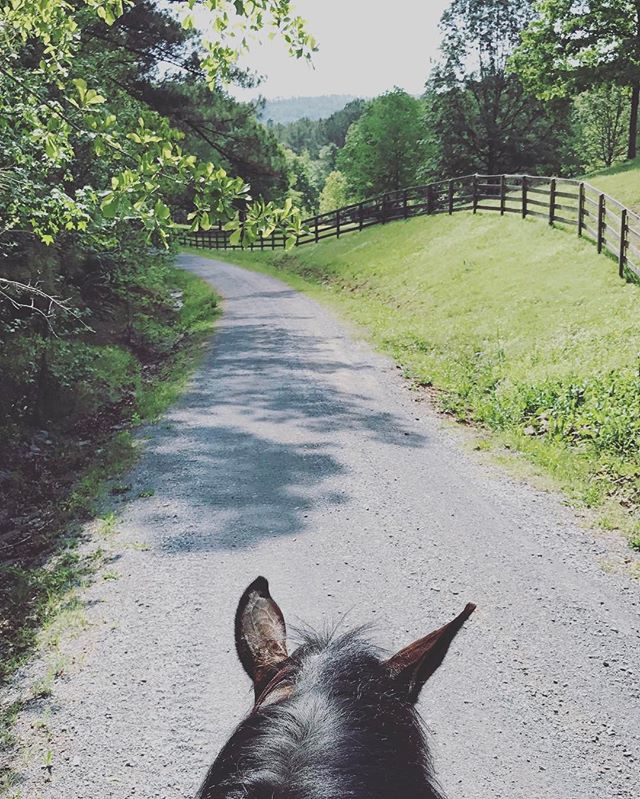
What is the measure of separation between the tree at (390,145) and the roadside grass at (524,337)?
23914mm

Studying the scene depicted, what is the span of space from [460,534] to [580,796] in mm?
2656

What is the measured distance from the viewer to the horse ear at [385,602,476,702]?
1453 mm

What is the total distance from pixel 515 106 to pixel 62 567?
39.5 meters

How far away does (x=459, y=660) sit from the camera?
3.95 m

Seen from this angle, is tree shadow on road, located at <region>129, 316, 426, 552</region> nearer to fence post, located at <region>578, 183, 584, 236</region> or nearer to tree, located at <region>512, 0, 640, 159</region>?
fence post, located at <region>578, 183, 584, 236</region>

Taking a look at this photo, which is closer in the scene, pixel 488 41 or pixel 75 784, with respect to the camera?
pixel 75 784

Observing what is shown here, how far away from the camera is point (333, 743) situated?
1.22 m

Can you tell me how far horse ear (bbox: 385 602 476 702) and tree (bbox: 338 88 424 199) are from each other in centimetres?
4514

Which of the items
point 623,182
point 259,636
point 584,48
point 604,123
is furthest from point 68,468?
point 604,123

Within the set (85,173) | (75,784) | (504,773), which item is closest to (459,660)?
(504,773)

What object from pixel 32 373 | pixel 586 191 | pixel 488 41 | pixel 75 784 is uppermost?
pixel 488 41

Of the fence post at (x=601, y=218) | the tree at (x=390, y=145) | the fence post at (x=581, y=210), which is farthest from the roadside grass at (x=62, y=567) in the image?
the tree at (x=390, y=145)

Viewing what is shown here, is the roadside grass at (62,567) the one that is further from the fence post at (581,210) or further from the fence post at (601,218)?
the fence post at (581,210)

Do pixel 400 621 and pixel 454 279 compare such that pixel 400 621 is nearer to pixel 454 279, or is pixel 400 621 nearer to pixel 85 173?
pixel 85 173
